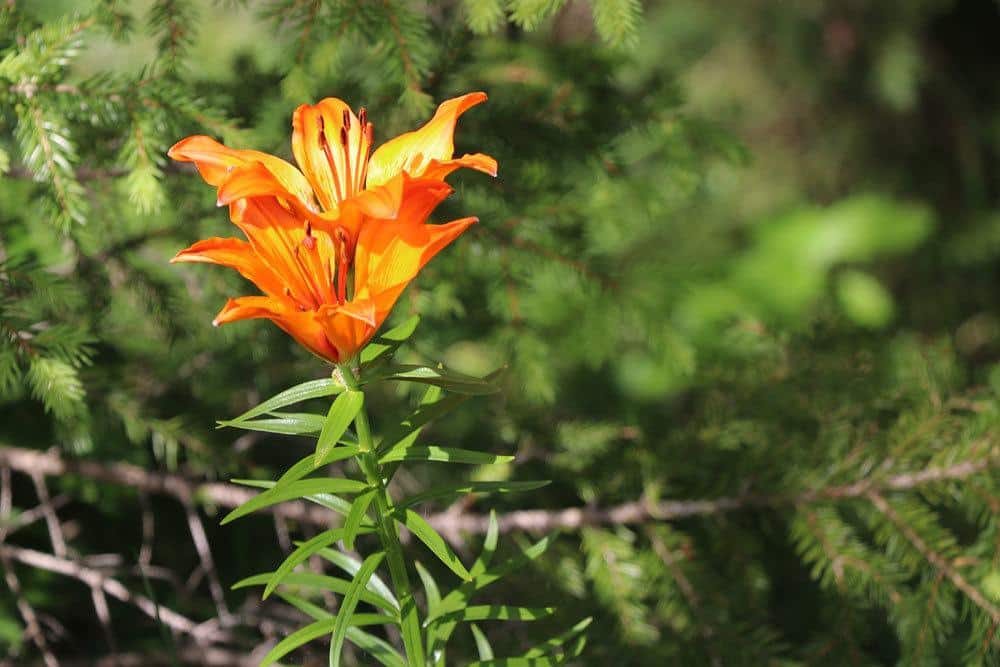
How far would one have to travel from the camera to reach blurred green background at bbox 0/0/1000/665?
152 centimetres

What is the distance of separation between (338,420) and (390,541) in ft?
0.63

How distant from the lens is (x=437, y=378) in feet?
3.28

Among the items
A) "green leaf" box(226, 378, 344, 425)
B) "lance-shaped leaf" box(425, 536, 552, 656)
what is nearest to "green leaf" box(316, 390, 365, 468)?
"green leaf" box(226, 378, 344, 425)

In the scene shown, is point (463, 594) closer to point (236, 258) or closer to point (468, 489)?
point (468, 489)

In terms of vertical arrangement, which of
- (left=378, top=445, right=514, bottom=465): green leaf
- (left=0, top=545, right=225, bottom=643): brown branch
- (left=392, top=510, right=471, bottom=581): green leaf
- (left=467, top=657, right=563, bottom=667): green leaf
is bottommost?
(left=0, top=545, right=225, bottom=643): brown branch

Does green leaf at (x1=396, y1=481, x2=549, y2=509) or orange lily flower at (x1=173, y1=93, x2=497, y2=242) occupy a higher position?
orange lily flower at (x1=173, y1=93, x2=497, y2=242)

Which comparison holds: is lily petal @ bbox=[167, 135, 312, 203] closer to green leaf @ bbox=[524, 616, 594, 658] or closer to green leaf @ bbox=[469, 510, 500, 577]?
green leaf @ bbox=[469, 510, 500, 577]

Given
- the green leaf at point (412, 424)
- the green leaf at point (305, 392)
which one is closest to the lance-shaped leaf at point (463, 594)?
the green leaf at point (412, 424)

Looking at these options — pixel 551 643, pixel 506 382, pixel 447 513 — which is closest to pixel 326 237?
pixel 551 643

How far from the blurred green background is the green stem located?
45 centimetres

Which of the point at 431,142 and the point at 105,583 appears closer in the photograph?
the point at 431,142

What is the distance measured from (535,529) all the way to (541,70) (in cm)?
101

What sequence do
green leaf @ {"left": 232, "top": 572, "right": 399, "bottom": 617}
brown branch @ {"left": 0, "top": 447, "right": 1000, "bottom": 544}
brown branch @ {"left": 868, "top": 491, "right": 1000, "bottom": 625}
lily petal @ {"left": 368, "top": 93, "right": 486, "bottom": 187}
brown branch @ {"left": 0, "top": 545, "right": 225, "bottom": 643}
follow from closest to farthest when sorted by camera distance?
lily petal @ {"left": 368, "top": 93, "right": 486, "bottom": 187}
green leaf @ {"left": 232, "top": 572, "right": 399, "bottom": 617}
brown branch @ {"left": 868, "top": 491, "right": 1000, "bottom": 625}
brown branch @ {"left": 0, "top": 545, "right": 225, "bottom": 643}
brown branch @ {"left": 0, "top": 447, "right": 1000, "bottom": 544}

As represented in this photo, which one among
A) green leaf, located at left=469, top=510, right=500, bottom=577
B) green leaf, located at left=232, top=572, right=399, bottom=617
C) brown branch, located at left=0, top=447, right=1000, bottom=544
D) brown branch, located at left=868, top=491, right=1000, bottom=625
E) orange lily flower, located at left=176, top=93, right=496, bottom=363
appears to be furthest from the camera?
brown branch, located at left=0, top=447, right=1000, bottom=544
